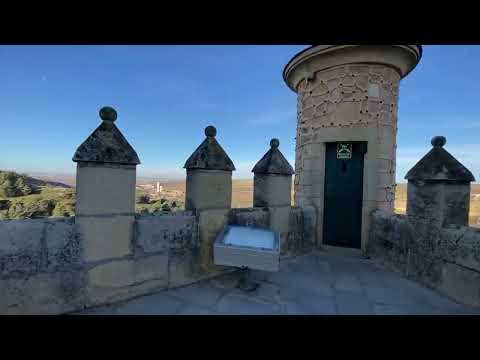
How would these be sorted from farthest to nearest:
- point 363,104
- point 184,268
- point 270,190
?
point 363,104
point 270,190
point 184,268

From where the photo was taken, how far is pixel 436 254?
2906 millimetres

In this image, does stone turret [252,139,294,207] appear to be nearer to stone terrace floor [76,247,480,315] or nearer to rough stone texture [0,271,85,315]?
stone terrace floor [76,247,480,315]

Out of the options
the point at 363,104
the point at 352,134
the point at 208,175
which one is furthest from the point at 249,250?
the point at 363,104

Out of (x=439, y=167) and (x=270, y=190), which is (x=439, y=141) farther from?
(x=270, y=190)

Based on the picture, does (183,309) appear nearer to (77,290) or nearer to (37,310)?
(77,290)

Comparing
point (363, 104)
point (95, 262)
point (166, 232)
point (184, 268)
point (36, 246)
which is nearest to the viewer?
point (36, 246)

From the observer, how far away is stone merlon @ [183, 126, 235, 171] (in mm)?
2996

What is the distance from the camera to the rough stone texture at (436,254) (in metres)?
2.52

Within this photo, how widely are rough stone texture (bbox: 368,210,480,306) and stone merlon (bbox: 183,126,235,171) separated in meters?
3.03

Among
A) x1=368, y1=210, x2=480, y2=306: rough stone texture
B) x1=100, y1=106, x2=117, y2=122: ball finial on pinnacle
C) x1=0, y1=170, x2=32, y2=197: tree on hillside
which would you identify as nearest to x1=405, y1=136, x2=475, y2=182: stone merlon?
x1=368, y1=210, x2=480, y2=306: rough stone texture

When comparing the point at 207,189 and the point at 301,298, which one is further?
the point at 207,189

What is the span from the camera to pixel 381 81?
471 cm

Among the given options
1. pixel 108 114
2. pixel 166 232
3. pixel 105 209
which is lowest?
pixel 166 232

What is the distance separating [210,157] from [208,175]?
0.27 metres
